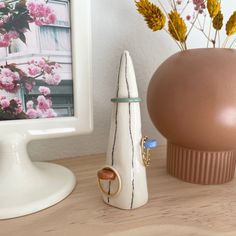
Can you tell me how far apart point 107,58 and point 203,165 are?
12.3 inches

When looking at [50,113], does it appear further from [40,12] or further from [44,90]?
[40,12]

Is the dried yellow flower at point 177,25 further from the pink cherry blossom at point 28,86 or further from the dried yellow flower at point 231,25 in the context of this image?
the pink cherry blossom at point 28,86

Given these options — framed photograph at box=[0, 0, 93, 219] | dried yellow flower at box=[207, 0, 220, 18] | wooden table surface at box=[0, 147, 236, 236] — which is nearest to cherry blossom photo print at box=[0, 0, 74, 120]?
framed photograph at box=[0, 0, 93, 219]

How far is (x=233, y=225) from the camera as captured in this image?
309 millimetres

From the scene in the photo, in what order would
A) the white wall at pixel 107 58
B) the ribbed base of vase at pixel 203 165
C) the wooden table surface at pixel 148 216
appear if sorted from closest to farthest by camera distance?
1. the wooden table surface at pixel 148 216
2. the ribbed base of vase at pixel 203 165
3. the white wall at pixel 107 58

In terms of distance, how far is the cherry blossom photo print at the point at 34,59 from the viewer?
12.2 inches

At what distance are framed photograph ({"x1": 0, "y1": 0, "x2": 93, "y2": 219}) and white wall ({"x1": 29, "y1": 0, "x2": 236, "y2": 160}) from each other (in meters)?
0.18

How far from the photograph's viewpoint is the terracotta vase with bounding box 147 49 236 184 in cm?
36

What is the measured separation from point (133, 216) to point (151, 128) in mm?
340

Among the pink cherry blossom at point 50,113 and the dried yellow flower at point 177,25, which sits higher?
the dried yellow flower at point 177,25

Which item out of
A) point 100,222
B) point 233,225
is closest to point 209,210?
point 233,225

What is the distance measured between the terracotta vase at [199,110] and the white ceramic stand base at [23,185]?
19 centimetres

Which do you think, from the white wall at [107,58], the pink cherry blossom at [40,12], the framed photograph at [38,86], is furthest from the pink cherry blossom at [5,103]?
the white wall at [107,58]

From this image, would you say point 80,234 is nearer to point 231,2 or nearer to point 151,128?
point 151,128
